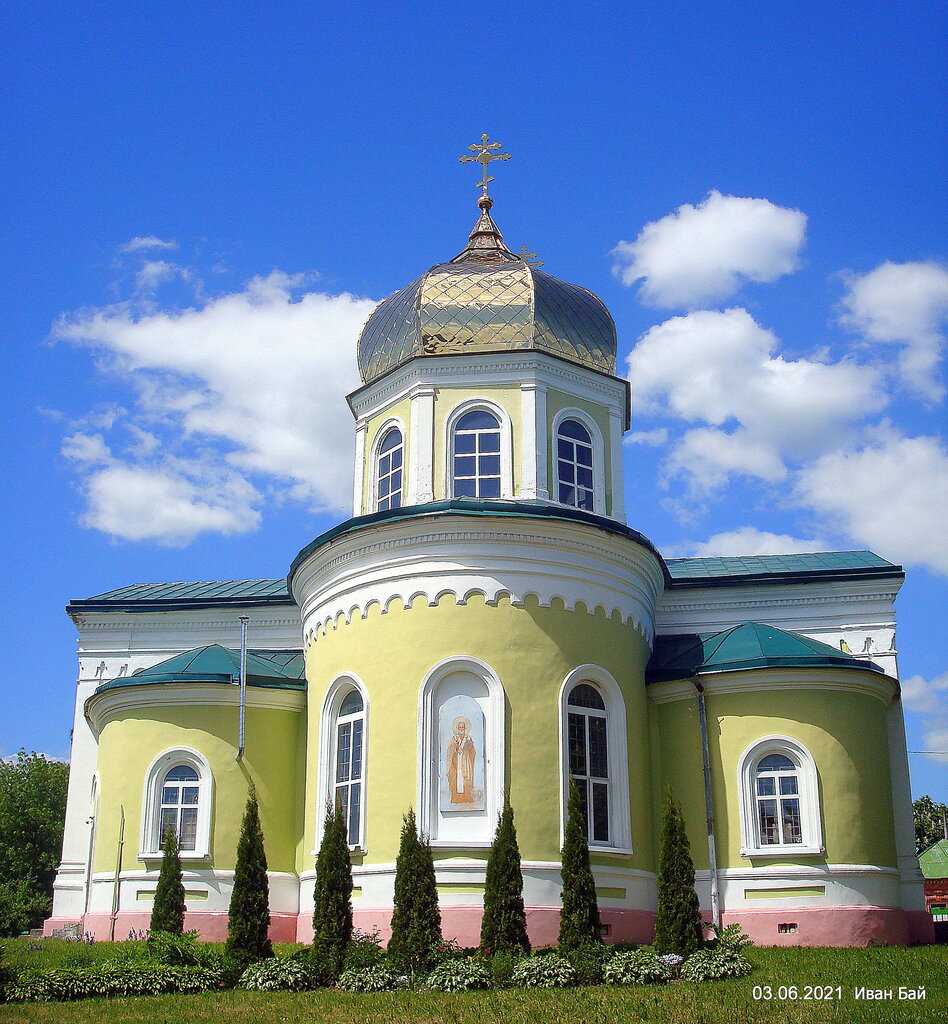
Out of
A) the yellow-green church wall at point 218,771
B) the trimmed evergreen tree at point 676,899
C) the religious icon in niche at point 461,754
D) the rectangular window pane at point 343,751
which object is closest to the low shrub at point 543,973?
the trimmed evergreen tree at point 676,899

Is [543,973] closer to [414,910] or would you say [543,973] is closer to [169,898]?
[414,910]

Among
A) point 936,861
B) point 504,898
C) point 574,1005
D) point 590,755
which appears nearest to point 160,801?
point 590,755

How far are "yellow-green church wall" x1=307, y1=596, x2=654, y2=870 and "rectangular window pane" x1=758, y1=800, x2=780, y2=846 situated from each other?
1.81 m

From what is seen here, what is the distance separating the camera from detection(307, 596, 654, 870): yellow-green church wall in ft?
56.4

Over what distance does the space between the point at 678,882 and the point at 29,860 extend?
36.6 m

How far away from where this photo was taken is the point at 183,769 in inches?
805

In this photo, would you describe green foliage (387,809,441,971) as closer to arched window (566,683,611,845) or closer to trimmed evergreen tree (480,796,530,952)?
trimmed evergreen tree (480,796,530,952)

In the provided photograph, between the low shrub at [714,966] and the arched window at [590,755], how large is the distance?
13.4ft

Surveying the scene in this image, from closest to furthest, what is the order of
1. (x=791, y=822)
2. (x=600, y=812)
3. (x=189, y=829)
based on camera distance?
1. (x=600, y=812)
2. (x=791, y=822)
3. (x=189, y=829)

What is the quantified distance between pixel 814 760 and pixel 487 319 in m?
9.65

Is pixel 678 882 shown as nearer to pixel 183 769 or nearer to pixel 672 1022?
pixel 672 1022

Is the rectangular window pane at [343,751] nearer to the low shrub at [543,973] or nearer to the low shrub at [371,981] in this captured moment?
the low shrub at [371,981]

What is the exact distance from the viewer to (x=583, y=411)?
70.6 ft

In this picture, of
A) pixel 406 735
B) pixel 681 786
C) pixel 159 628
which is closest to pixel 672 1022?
pixel 406 735
